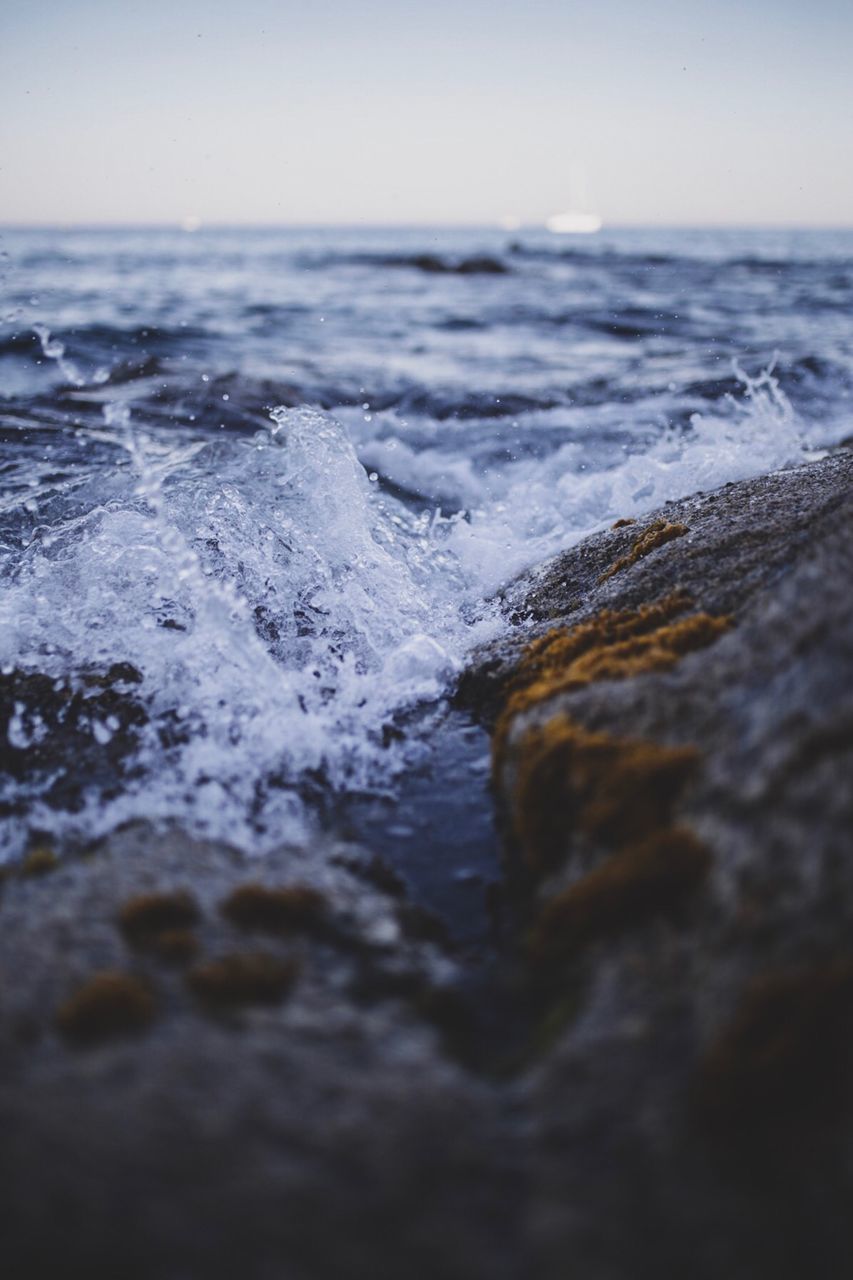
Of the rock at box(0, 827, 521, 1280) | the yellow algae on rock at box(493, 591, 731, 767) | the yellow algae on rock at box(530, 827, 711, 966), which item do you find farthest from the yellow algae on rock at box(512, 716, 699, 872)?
the rock at box(0, 827, 521, 1280)

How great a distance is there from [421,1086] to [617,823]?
1098 mm

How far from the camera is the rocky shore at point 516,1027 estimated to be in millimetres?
1812

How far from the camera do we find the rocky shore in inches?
71.4

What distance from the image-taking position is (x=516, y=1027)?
8.29 ft

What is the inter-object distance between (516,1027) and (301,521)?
5273 mm

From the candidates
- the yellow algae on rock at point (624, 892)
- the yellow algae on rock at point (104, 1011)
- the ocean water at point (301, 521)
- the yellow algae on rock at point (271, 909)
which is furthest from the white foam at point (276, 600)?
the yellow algae on rock at point (624, 892)

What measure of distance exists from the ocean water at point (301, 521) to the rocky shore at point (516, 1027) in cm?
61

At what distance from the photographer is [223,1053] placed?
2.26 metres

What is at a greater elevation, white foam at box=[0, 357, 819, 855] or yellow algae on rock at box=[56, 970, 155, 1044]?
white foam at box=[0, 357, 819, 855]

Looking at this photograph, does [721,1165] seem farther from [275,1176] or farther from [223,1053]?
[223,1053]

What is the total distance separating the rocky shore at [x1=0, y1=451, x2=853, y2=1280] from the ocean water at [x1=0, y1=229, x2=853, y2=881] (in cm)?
61

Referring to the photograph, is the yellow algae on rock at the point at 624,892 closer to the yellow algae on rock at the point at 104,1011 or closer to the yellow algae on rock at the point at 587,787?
the yellow algae on rock at the point at 587,787

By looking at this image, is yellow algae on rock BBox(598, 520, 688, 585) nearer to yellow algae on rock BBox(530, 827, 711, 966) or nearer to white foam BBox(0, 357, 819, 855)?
white foam BBox(0, 357, 819, 855)

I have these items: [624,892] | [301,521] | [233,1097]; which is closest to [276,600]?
[301,521]
